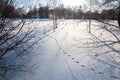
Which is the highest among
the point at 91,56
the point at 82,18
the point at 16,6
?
the point at 16,6

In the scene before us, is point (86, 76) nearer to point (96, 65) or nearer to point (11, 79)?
point (96, 65)

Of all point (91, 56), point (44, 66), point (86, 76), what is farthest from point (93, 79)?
point (91, 56)

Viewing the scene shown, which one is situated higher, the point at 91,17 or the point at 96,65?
the point at 91,17

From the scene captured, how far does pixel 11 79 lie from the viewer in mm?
5832

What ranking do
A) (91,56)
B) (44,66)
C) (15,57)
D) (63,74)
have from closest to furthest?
(63,74) → (44,66) → (15,57) → (91,56)

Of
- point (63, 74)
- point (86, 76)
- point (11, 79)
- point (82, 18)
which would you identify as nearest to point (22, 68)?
point (11, 79)

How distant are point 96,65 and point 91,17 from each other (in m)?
2.37

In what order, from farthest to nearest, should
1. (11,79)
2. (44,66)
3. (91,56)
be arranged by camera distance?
(91,56), (44,66), (11,79)

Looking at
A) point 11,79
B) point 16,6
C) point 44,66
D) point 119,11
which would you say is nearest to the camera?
point 16,6

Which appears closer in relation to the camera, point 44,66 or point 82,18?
point 82,18

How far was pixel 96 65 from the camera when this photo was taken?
7301mm

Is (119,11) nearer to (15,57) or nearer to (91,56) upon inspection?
(91,56)

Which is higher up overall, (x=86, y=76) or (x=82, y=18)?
(x=82, y=18)

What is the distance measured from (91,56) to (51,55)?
5.85ft
